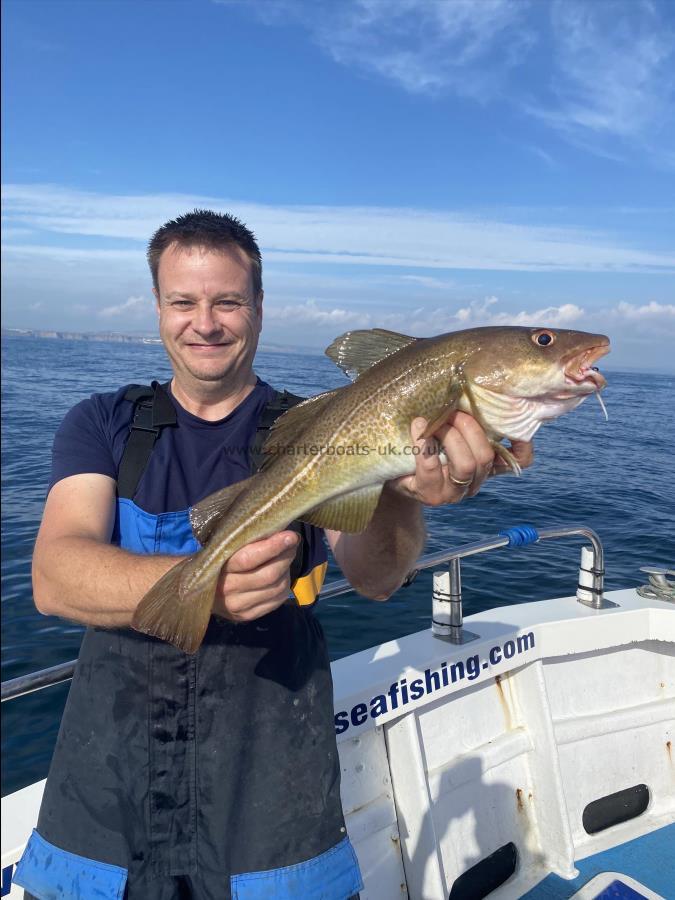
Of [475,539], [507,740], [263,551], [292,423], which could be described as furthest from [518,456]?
[475,539]

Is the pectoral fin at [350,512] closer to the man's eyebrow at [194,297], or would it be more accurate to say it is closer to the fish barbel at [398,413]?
the fish barbel at [398,413]

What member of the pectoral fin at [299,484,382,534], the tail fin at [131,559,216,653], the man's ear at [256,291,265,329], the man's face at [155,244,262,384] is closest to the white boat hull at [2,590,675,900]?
the pectoral fin at [299,484,382,534]

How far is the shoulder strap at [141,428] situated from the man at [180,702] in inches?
0.6

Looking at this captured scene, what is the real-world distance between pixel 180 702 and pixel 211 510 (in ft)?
2.68

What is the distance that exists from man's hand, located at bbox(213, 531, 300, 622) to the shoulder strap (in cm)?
80

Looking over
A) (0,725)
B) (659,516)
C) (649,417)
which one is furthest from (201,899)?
(649,417)

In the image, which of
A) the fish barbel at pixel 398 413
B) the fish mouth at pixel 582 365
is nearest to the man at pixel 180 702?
the fish barbel at pixel 398 413

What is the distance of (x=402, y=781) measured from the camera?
13.5ft

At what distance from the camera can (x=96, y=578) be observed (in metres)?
2.33

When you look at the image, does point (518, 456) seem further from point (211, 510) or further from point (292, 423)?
point (211, 510)

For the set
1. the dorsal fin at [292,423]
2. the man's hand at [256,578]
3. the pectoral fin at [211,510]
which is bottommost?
the man's hand at [256,578]

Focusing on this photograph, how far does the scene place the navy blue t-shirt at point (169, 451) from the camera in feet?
9.09

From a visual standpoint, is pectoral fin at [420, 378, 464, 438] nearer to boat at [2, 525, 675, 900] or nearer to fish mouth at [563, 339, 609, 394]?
fish mouth at [563, 339, 609, 394]

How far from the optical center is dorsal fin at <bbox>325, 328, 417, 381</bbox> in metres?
2.93
